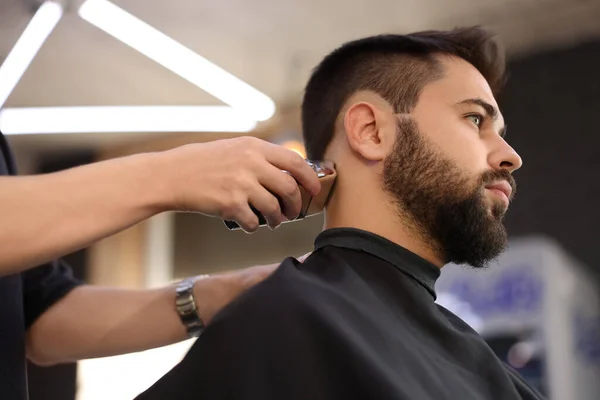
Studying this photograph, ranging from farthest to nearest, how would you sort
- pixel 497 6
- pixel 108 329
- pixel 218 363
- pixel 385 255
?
pixel 497 6
pixel 108 329
pixel 385 255
pixel 218 363

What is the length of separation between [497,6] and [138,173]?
281 cm

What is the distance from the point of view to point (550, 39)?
3.48m

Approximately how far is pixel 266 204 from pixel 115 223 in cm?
21

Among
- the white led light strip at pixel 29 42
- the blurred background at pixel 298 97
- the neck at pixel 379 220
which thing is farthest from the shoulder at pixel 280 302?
the white led light strip at pixel 29 42

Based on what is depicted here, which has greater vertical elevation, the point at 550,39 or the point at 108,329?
the point at 550,39

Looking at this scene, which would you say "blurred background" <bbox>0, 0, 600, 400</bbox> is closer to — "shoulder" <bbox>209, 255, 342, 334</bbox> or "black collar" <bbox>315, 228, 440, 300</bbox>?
"black collar" <bbox>315, 228, 440, 300</bbox>

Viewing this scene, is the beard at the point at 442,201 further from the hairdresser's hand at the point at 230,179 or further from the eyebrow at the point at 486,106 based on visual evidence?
the hairdresser's hand at the point at 230,179

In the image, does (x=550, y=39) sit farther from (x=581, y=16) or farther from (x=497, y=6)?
(x=497, y=6)

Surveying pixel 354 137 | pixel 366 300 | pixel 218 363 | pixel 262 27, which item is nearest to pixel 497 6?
pixel 262 27

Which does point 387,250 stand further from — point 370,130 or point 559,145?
point 559,145

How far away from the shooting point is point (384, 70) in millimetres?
1304

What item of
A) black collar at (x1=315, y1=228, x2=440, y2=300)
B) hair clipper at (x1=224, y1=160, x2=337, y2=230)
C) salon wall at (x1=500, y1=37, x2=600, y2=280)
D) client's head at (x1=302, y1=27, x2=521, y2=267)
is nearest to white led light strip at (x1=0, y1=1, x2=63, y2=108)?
client's head at (x1=302, y1=27, x2=521, y2=267)

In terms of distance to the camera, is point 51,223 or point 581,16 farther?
point 581,16

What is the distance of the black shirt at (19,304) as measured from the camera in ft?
3.35
